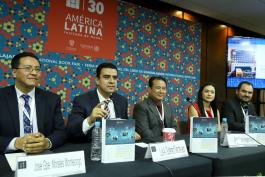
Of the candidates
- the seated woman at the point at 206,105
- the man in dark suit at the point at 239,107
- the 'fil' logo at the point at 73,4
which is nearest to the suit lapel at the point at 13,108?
the 'fil' logo at the point at 73,4

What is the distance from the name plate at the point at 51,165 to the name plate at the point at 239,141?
120 centimetres

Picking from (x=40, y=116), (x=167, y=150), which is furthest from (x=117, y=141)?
(x=40, y=116)

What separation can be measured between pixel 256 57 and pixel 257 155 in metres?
3.14

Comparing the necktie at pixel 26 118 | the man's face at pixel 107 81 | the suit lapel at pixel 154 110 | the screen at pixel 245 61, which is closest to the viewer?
the necktie at pixel 26 118

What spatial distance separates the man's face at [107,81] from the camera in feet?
7.78

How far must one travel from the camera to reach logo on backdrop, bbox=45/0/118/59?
124 inches

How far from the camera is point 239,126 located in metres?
2.97

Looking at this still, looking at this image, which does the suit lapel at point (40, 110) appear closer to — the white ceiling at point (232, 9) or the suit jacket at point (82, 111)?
the suit jacket at point (82, 111)

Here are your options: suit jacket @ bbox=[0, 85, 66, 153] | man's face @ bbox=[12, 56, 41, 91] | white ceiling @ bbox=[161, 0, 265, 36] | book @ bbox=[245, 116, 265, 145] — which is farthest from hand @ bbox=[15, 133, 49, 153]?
white ceiling @ bbox=[161, 0, 265, 36]

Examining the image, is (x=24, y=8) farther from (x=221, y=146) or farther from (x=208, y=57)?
(x=208, y=57)

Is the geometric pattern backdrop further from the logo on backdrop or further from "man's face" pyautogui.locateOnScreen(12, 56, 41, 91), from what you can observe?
"man's face" pyautogui.locateOnScreen(12, 56, 41, 91)

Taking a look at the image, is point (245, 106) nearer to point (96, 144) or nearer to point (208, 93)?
point (208, 93)

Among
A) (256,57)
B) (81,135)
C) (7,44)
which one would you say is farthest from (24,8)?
(256,57)

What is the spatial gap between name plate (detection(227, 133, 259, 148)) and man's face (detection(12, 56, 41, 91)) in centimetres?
151
